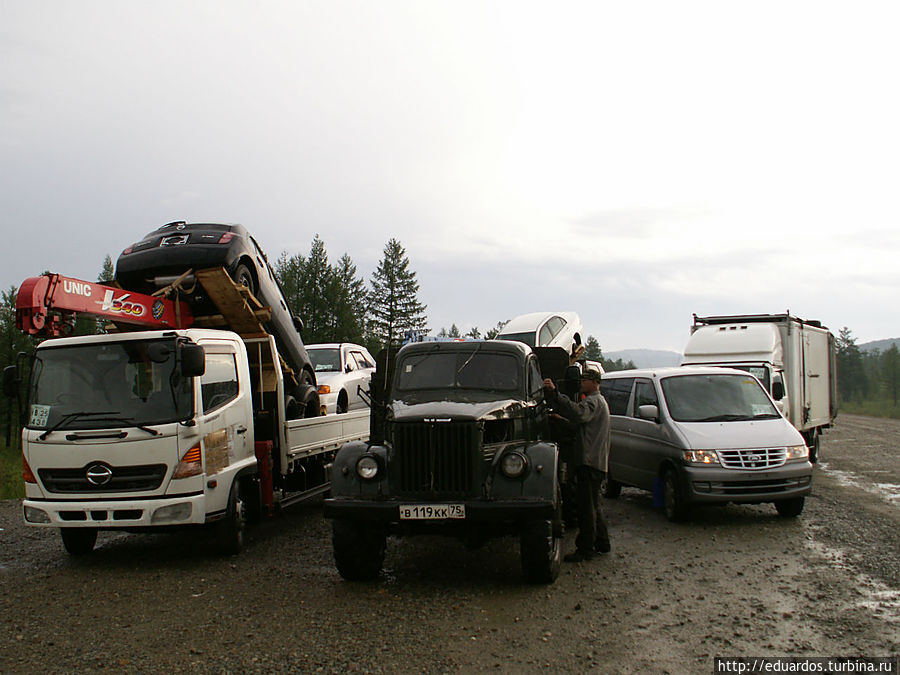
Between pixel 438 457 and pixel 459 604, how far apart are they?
4.12ft

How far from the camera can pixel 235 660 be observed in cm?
507

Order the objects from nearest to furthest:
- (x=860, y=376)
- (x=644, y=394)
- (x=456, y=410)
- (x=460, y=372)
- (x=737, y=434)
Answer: (x=456, y=410), (x=460, y=372), (x=737, y=434), (x=644, y=394), (x=860, y=376)

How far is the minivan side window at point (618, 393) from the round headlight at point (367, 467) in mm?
5849

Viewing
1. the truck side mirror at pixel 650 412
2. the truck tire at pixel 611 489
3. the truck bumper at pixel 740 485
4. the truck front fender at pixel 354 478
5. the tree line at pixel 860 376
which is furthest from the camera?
the tree line at pixel 860 376

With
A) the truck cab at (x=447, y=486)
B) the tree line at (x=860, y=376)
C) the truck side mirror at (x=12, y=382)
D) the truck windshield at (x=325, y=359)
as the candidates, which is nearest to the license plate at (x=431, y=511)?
the truck cab at (x=447, y=486)

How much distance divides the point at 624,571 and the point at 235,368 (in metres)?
4.96

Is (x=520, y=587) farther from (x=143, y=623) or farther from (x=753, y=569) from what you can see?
(x=143, y=623)

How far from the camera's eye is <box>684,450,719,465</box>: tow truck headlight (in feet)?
31.2

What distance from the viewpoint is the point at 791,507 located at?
9.81 m

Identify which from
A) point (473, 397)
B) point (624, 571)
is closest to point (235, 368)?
point (473, 397)

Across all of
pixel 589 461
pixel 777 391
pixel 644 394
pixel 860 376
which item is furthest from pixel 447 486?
pixel 860 376

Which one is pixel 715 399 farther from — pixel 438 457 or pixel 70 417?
pixel 70 417

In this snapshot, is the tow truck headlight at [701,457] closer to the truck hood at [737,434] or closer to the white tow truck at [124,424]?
the truck hood at [737,434]

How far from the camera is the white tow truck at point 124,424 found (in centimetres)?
766
